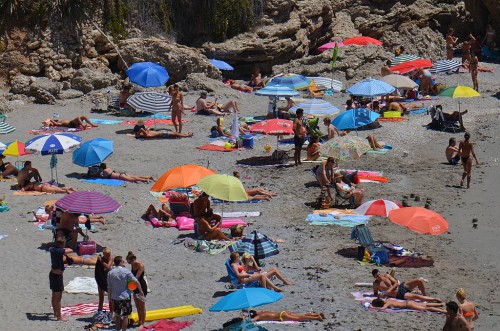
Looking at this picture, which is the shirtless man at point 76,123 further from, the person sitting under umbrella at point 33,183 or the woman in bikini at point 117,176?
the person sitting under umbrella at point 33,183

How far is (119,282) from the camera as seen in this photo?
14.0 meters

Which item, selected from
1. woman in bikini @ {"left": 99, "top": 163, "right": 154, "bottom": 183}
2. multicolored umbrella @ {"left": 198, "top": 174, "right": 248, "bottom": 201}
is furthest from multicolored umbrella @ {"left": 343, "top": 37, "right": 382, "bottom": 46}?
multicolored umbrella @ {"left": 198, "top": 174, "right": 248, "bottom": 201}

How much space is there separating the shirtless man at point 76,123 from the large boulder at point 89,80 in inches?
145

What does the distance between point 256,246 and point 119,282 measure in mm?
3974

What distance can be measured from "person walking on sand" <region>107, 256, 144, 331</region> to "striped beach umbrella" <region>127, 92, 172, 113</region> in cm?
1428

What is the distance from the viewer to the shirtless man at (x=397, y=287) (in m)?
15.6

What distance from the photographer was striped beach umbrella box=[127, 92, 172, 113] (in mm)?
28141

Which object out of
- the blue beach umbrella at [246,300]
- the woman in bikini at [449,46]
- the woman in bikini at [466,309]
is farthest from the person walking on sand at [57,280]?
the woman in bikini at [449,46]

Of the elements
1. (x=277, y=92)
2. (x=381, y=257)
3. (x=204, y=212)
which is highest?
(x=277, y=92)

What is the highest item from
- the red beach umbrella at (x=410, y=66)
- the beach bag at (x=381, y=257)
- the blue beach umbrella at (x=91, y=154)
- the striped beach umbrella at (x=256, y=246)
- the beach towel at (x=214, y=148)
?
the red beach umbrella at (x=410, y=66)

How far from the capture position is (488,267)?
704 inches

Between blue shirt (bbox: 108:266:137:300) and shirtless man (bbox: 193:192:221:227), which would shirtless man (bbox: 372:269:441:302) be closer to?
blue shirt (bbox: 108:266:137:300)

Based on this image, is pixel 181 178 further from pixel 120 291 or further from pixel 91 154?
pixel 120 291

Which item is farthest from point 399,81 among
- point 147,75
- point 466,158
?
point 147,75
